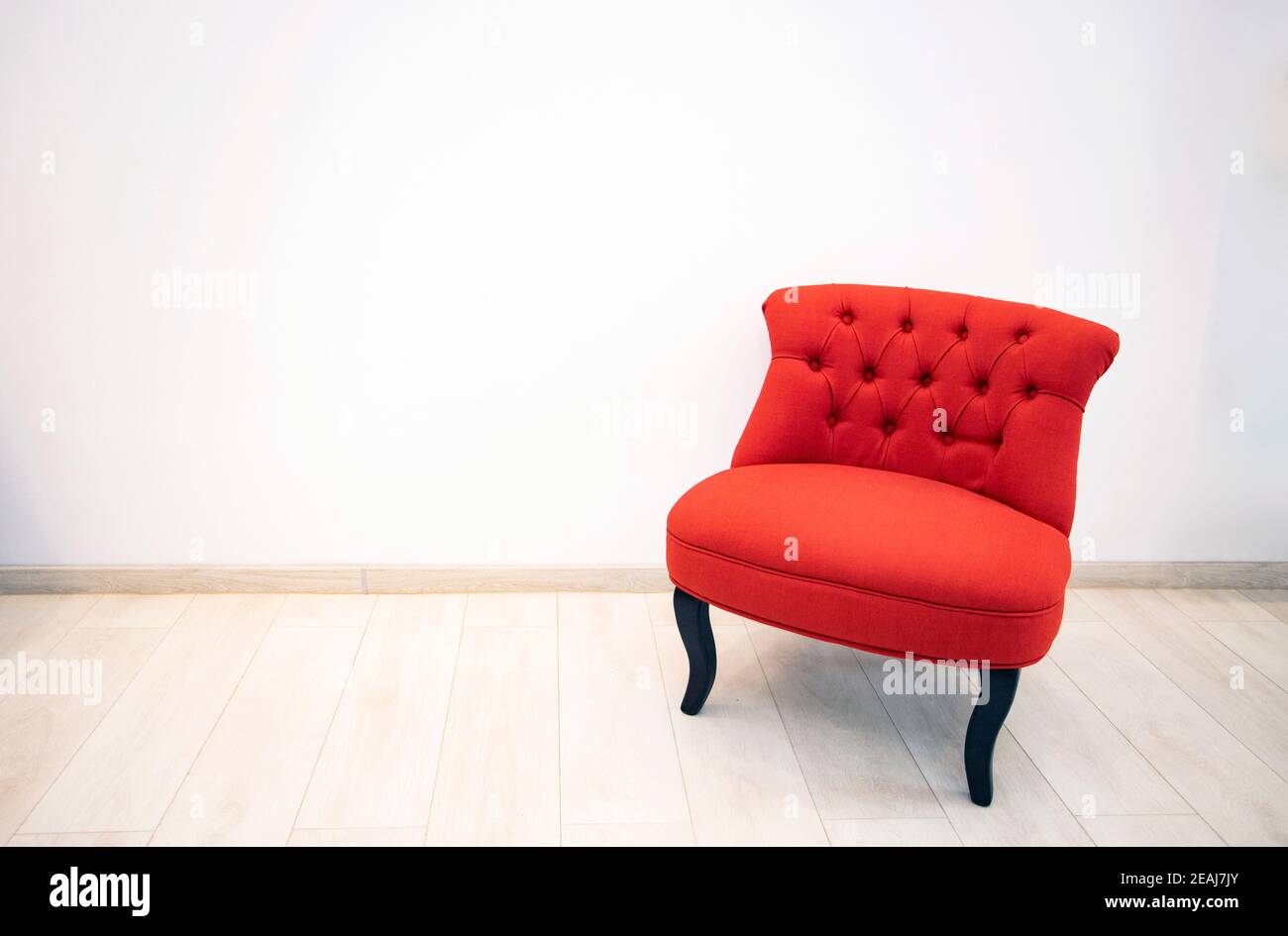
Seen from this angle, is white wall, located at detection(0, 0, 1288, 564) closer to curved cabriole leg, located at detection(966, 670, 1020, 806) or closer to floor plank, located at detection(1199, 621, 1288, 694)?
floor plank, located at detection(1199, 621, 1288, 694)

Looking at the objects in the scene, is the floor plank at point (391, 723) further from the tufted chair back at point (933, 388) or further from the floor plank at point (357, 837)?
the tufted chair back at point (933, 388)

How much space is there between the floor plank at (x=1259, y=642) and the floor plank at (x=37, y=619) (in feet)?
9.95

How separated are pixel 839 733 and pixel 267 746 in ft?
4.08

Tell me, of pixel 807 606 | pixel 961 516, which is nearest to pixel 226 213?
pixel 807 606

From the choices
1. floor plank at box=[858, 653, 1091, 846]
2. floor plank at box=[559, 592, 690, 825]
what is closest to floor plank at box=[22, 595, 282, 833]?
floor plank at box=[559, 592, 690, 825]

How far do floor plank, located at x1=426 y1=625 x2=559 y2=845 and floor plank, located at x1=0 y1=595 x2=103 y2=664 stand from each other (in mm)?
1033

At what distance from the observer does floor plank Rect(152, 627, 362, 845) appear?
1.89 metres

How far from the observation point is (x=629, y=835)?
6.26 feet

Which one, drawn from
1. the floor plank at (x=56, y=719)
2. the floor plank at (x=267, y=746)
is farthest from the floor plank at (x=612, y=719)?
the floor plank at (x=56, y=719)

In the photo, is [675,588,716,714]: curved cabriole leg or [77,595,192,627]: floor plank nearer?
[675,588,716,714]: curved cabriole leg

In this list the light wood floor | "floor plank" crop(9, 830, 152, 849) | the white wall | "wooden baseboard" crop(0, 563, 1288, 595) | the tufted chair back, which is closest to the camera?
"floor plank" crop(9, 830, 152, 849)

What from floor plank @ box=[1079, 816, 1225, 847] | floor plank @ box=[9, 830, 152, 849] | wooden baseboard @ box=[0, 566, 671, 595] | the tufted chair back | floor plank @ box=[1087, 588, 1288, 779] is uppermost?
the tufted chair back

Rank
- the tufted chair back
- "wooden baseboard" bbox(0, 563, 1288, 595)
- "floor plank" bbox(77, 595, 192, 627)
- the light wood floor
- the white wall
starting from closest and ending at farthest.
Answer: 1. the light wood floor
2. the tufted chair back
3. the white wall
4. "floor plank" bbox(77, 595, 192, 627)
5. "wooden baseboard" bbox(0, 563, 1288, 595)

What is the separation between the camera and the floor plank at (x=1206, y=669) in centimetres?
229
